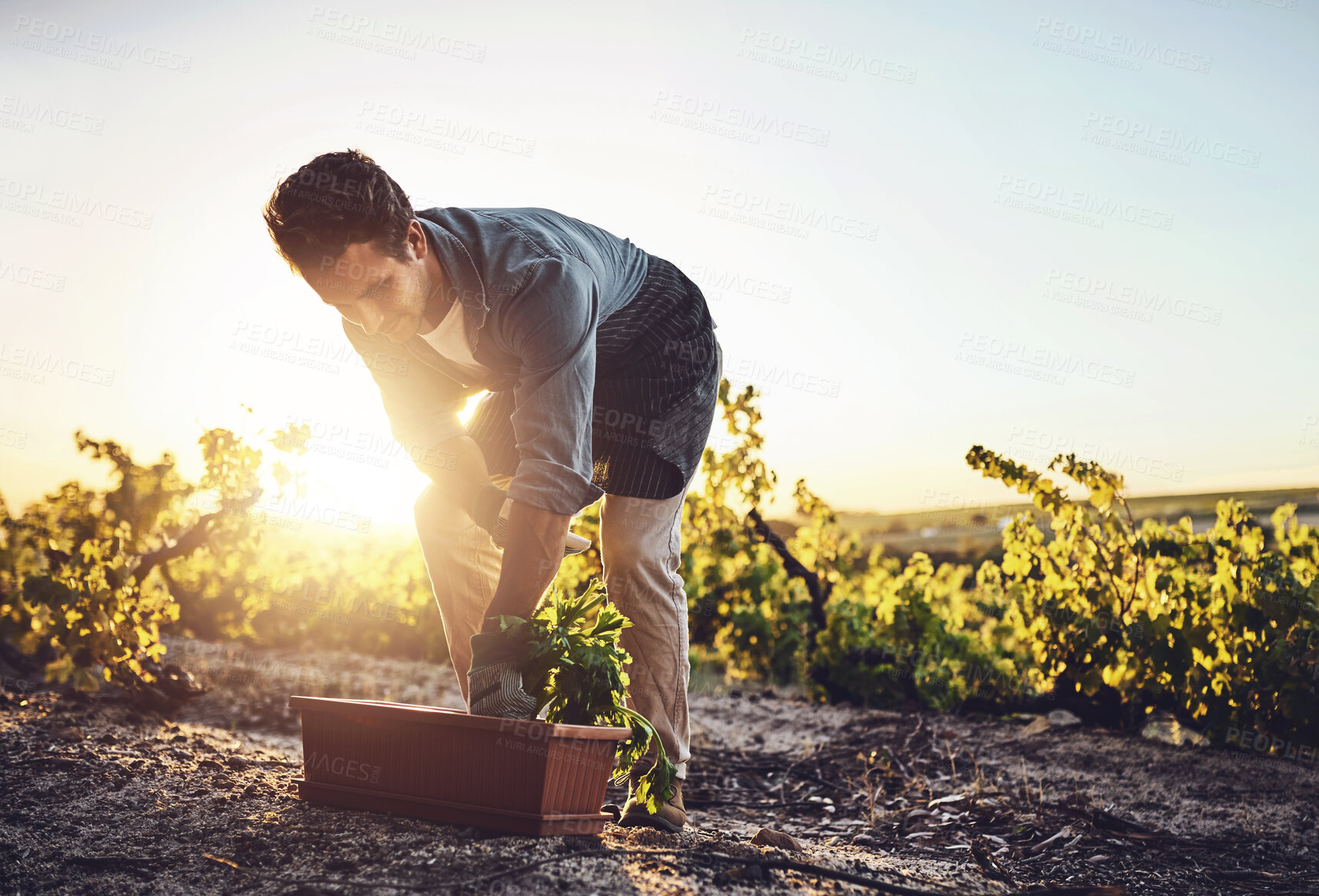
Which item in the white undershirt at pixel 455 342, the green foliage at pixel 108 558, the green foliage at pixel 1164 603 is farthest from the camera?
the green foliage at pixel 108 558

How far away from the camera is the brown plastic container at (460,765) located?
1.92m

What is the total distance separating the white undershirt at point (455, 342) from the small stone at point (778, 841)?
4.83ft

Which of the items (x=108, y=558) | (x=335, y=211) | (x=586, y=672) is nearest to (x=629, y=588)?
(x=586, y=672)

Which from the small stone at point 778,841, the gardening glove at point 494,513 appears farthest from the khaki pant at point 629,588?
the small stone at point 778,841

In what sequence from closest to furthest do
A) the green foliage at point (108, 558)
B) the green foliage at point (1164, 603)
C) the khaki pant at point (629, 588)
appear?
1. the khaki pant at point (629, 588)
2. the green foliage at point (1164, 603)
3. the green foliage at point (108, 558)

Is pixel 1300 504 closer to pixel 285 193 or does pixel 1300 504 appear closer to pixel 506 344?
pixel 506 344

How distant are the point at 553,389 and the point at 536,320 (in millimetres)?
170

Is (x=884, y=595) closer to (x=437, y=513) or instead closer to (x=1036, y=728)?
(x=1036, y=728)

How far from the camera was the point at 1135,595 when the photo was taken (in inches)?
174

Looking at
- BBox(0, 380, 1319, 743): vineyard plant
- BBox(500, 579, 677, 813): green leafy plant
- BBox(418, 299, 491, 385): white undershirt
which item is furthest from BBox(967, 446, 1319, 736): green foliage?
BBox(418, 299, 491, 385): white undershirt

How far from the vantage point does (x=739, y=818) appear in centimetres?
323

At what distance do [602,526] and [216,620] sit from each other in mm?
5862

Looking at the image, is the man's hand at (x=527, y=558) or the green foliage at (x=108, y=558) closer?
the man's hand at (x=527, y=558)

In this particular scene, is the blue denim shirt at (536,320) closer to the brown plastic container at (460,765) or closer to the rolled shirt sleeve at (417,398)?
the rolled shirt sleeve at (417,398)
